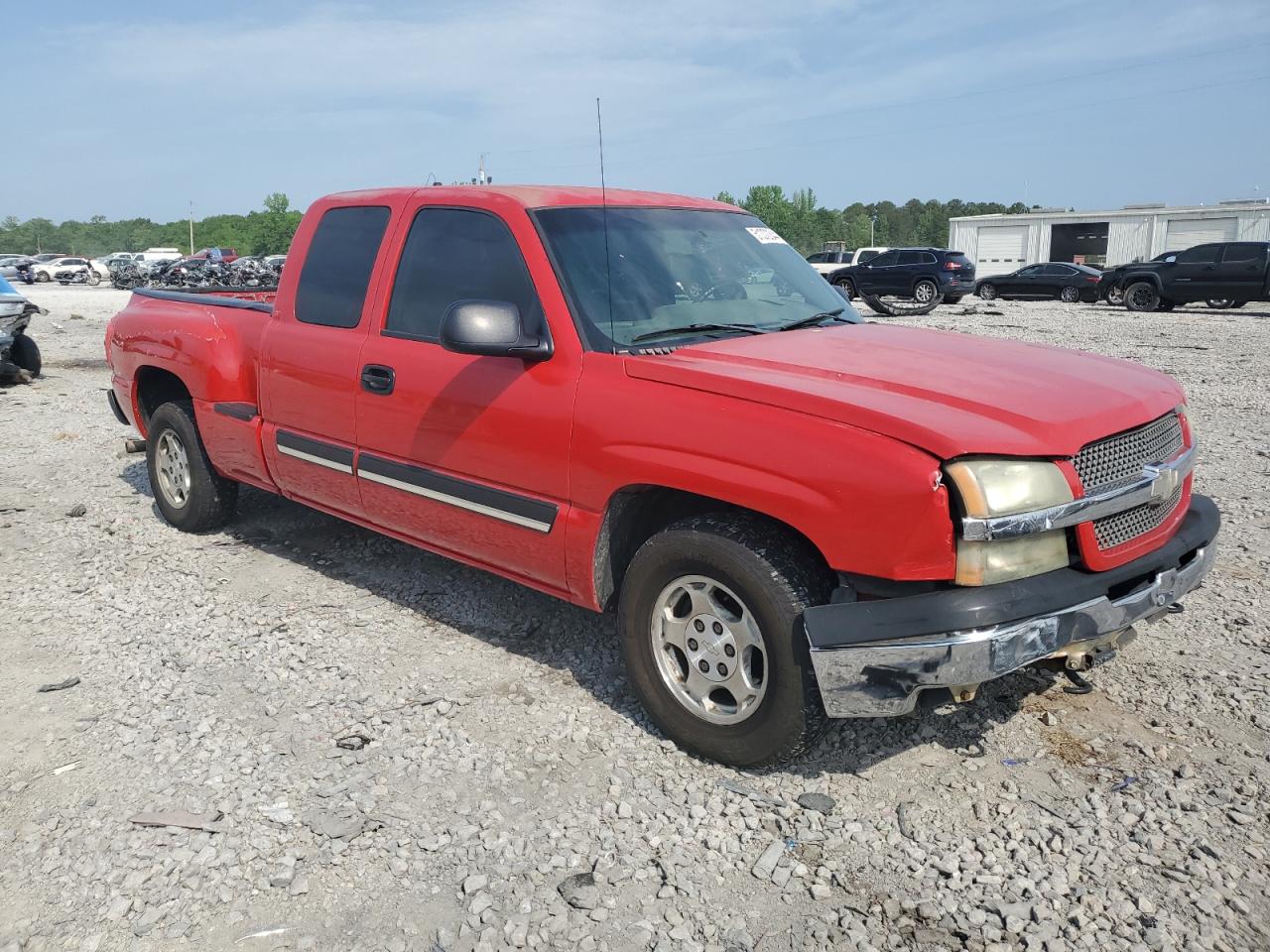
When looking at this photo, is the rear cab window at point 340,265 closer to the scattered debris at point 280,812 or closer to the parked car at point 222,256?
the scattered debris at point 280,812

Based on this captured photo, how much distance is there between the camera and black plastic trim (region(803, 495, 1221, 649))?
8.97ft

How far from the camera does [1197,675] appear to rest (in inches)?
154

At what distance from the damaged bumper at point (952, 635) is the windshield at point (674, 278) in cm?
135

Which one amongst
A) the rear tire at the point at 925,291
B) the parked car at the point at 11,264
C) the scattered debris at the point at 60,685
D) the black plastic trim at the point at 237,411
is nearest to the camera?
the scattered debris at the point at 60,685

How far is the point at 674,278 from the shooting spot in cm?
395

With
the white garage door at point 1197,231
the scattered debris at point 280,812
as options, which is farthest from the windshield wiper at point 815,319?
the white garage door at point 1197,231

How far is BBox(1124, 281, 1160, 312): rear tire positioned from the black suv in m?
3.92

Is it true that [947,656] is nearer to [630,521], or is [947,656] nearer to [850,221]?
[630,521]

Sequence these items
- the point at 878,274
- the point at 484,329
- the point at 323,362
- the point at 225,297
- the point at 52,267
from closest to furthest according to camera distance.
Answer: the point at 484,329 < the point at 323,362 < the point at 225,297 < the point at 878,274 < the point at 52,267

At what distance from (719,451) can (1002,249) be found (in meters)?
51.4

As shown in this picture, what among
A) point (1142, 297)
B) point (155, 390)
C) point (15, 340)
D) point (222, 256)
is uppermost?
point (222, 256)

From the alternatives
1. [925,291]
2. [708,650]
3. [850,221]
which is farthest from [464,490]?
[850,221]

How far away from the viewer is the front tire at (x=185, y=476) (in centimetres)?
575

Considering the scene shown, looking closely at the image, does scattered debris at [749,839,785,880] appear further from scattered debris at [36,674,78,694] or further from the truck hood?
scattered debris at [36,674,78,694]
